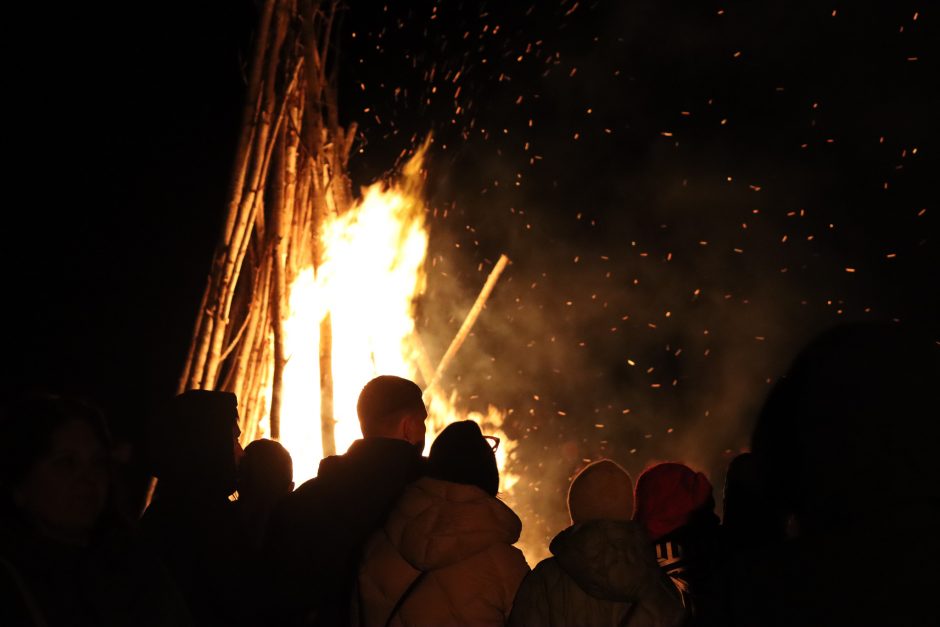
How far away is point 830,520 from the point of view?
1305 millimetres

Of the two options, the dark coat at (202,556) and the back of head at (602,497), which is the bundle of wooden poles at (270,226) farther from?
the back of head at (602,497)

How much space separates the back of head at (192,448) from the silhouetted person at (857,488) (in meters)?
1.66

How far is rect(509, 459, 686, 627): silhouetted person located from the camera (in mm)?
2086

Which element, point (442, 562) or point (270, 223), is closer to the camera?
point (442, 562)

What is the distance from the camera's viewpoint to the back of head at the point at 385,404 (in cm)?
269

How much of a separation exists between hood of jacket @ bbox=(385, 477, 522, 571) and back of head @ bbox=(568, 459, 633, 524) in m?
0.18

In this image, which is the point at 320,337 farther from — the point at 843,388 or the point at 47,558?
the point at 843,388

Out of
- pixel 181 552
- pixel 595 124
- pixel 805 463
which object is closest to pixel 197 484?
pixel 181 552

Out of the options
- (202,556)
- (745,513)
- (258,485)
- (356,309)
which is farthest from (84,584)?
(356,309)

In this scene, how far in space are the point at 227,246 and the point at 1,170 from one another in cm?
147

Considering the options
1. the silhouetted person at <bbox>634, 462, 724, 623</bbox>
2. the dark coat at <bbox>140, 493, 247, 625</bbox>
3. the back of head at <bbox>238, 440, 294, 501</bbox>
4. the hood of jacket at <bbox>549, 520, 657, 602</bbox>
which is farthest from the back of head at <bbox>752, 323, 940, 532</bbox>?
the back of head at <bbox>238, 440, 294, 501</bbox>

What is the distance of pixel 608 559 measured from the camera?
6.88 feet

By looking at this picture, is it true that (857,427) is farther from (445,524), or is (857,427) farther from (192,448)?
(192,448)

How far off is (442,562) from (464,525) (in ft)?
0.36
